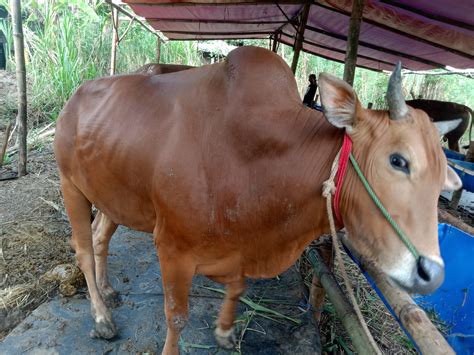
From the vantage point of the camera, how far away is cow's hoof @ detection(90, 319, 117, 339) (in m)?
2.48

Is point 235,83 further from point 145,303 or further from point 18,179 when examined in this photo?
point 18,179

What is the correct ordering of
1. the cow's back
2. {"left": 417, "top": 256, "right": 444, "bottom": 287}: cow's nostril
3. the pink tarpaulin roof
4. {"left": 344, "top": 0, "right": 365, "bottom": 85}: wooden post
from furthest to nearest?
the pink tarpaulin roof
{"left": 344, "top": 0, "right": 365, "bottom": 85}: wooden post
the cow's back
{"left": 417, "top": 256, "right": 444, "bottom": 287}: cow's nostril

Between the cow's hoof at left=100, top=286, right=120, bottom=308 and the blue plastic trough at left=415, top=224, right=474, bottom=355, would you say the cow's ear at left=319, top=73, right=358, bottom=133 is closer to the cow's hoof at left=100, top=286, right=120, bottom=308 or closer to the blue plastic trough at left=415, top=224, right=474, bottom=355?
the blue plastic trough at left=415, top=224, right=474, bottom=355

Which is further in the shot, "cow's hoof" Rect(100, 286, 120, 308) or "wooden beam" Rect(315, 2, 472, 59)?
"wooden beam" Rect(315, 2, 472, 59)

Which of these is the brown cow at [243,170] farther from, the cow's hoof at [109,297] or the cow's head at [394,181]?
the cow's hoof at [109,297]

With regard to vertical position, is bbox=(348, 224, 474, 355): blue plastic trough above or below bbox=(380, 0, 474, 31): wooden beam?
below

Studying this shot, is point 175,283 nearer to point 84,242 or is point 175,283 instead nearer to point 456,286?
point 84,242

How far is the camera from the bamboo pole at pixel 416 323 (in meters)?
1.33

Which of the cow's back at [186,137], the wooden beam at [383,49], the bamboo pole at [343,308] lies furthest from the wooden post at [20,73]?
the wooden beam at [383,49]

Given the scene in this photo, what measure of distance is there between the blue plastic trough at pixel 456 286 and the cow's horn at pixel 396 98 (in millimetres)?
→ 1750

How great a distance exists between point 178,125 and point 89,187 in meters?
0.90

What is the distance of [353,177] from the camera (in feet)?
4.96

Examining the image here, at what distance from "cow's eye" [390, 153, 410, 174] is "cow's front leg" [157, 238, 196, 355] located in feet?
3.84

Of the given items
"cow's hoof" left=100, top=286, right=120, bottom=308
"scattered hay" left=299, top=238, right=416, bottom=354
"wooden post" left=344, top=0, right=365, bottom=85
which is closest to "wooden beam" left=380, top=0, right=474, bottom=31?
"wooden post" left=344, top=0, right=365, bottom=85
